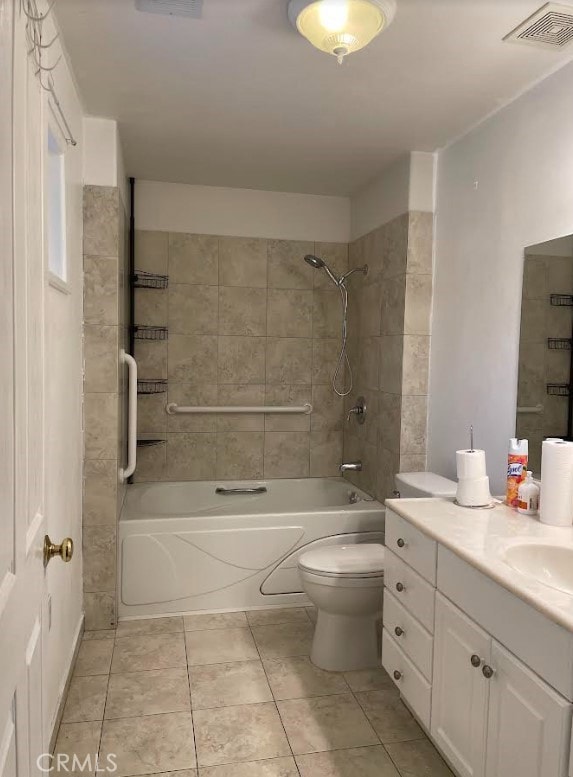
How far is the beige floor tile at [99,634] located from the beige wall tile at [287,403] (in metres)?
1.62

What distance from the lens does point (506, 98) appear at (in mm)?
2359

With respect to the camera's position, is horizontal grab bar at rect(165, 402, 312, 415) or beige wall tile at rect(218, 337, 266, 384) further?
beige wall tile at rect(218, 337, 266, 384)

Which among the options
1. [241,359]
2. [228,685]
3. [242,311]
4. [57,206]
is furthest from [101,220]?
[228,685]

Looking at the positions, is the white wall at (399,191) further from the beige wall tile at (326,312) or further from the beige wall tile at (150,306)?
the beige wall tile at (150,306)

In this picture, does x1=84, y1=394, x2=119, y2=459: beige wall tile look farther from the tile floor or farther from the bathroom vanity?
the bathroom vanity

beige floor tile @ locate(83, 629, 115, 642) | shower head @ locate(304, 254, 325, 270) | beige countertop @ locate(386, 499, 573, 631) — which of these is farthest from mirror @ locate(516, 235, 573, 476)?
beige floor tile @ locate(83, 629, 115, 642)

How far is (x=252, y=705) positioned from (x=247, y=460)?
1854mm

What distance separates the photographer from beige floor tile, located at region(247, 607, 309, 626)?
9.65 ft

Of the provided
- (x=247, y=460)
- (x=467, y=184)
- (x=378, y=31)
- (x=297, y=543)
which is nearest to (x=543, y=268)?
(x=467, y=184)

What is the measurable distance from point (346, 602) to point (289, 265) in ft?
7.49

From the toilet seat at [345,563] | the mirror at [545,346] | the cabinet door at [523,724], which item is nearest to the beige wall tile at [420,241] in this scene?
the mirror at [545,346]

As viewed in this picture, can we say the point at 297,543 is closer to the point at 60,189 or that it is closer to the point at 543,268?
the point at 543,268

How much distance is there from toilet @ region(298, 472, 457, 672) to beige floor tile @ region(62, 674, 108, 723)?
0.89 metres

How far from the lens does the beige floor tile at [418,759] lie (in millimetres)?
1885
